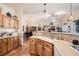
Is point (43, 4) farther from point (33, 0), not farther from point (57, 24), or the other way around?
point (57, 24)

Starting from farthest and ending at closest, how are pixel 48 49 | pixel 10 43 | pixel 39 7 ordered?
pixel 10 43, pixel 48 49, pixel 39 7

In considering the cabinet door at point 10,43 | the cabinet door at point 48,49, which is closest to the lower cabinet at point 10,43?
the cabinet door at point 10,43


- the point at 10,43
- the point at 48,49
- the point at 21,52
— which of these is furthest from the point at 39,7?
the point at 10,43

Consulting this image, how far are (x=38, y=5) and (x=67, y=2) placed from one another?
546mm

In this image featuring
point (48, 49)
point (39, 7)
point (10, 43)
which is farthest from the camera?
point (10, 43)

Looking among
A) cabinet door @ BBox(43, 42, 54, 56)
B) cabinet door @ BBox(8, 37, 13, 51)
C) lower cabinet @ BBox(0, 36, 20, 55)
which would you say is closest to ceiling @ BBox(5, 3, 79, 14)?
cabinet door @ BBox(43, 42, 54, 56)

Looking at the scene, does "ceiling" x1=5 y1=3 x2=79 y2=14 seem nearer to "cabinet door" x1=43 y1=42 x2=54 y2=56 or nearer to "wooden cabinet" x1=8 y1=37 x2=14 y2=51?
"cabinet door" x1=43 y1=42 x2=54 y2=56

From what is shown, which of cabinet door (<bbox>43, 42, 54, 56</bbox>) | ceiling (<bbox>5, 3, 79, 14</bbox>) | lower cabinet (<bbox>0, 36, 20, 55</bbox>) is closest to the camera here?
ceiling (<bbox>5, 3, 79, 14</bbox>)

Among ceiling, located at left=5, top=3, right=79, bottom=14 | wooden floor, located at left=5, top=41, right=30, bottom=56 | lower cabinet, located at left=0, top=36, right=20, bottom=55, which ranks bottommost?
wooden floor, located at left=5, top=41, right=30, bottom=56

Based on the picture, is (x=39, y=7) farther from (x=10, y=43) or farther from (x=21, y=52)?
(x=10, y=43)

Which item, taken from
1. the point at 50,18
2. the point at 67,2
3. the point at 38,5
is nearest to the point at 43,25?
the point at 50,18

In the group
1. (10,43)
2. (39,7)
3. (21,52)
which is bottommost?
(21,52)

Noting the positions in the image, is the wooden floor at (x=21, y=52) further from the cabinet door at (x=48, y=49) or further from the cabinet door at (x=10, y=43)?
the cabinet door at (x=48, y=49)

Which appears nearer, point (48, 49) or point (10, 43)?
point (48, 49)
